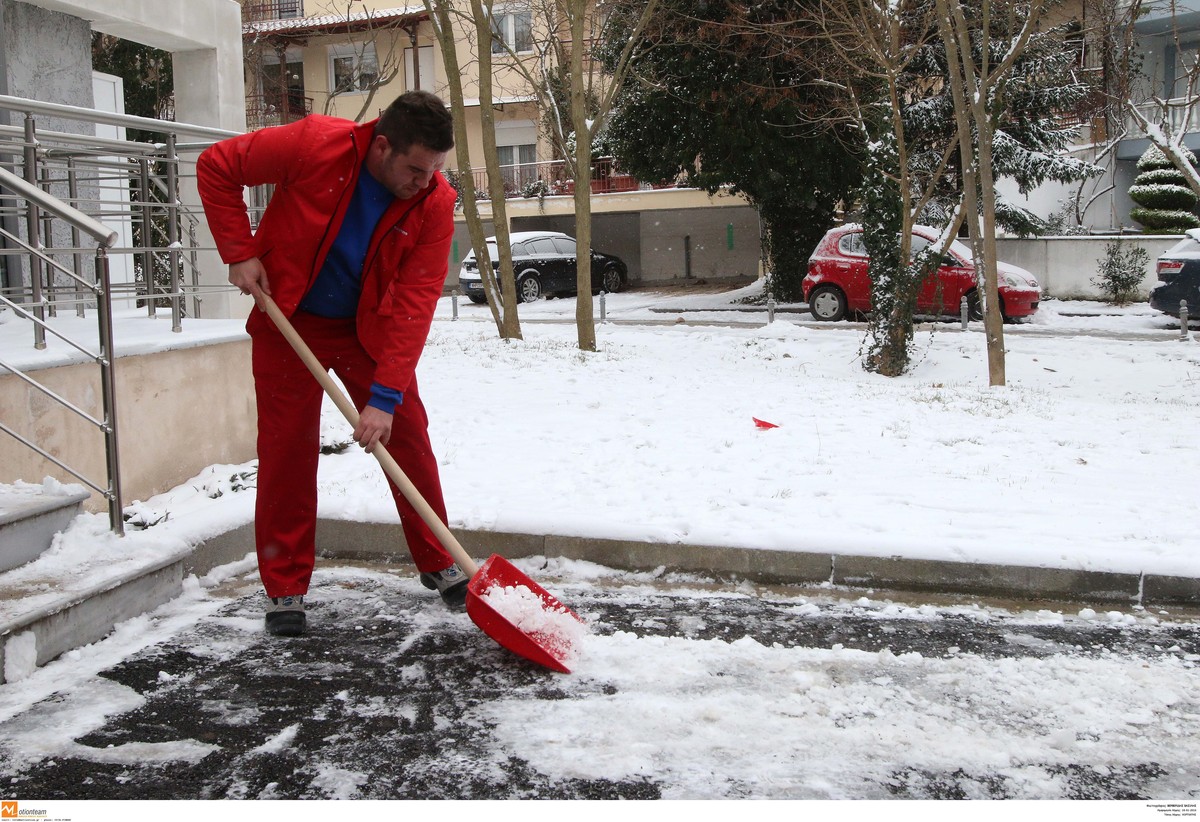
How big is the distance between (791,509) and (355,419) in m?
2.43

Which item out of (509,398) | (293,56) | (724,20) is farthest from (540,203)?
(509,398)

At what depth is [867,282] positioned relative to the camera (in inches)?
712

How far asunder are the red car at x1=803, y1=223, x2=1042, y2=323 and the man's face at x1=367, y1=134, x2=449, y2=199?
13.7 m

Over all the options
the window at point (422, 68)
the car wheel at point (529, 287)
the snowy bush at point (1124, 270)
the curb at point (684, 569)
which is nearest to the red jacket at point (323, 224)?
the curb at point (684, 569)

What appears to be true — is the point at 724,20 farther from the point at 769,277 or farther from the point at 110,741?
the point at 110,741

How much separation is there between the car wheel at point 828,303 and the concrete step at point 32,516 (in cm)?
1519

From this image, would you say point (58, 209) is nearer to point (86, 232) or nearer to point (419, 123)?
point (86, 232)

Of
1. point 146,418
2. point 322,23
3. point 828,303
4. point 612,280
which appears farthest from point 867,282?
point 322,23

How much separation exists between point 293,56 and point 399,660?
36.7 meters

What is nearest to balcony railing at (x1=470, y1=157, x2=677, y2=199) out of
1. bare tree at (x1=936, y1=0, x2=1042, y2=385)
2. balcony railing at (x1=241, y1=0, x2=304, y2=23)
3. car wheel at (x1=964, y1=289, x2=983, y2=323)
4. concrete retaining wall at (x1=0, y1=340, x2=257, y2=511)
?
balcony railing at (x1=241, y1=0, x2=304, y2=23)

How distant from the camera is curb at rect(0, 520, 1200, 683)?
445 centimetres

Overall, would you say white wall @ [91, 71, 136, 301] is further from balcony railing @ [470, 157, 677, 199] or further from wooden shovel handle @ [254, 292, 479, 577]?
balcony railing @ [470, 157, 677, 199]

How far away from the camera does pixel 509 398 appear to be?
9.12 metres

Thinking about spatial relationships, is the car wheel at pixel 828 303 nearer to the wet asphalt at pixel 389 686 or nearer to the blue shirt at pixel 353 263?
the wet asphalt at pixel 389 686
